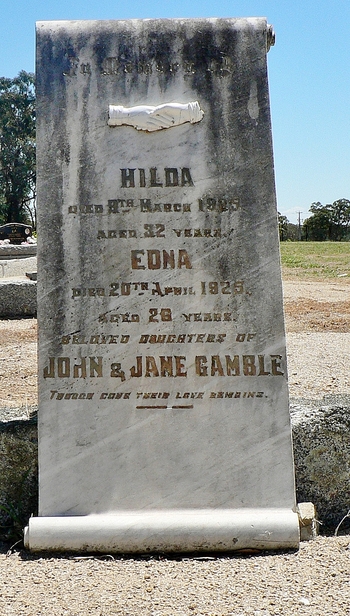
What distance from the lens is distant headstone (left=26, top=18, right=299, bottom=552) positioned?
10.6 feet

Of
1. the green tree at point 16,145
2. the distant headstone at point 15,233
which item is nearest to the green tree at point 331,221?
the green tree at point 16,145

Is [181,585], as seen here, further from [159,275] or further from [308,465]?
[159,275]

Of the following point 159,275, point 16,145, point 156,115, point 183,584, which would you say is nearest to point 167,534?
point 183,584

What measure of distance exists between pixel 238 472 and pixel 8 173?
55962 millimetres

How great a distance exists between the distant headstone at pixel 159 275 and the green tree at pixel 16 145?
53.6 meters

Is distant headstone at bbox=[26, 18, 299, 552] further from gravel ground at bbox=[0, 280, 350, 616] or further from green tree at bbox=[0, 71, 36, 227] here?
green tree at bbox=[0, 71, 36, 227]

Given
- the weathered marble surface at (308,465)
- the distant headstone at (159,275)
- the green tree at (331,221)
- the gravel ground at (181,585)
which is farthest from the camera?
the green tree at (331,221)

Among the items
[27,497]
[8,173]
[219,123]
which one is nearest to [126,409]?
[27,497]

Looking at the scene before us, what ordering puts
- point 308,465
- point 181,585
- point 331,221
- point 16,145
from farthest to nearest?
point 331,221 → point 16,145 → point 308,465 → point 181,585

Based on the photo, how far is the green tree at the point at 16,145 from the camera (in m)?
55.3

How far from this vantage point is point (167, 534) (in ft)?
9.97

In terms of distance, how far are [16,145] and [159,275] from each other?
55.7m

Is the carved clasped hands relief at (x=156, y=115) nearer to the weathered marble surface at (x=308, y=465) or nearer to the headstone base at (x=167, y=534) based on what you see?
the weathered marble surface at (x=308, y=465)

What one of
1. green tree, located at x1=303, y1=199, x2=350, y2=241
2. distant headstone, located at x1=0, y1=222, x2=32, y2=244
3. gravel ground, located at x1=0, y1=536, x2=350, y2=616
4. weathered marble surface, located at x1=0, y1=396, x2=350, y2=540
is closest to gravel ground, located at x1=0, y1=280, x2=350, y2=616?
gravel ground, located at x1=0, y1=536, x2=350, y2=616
